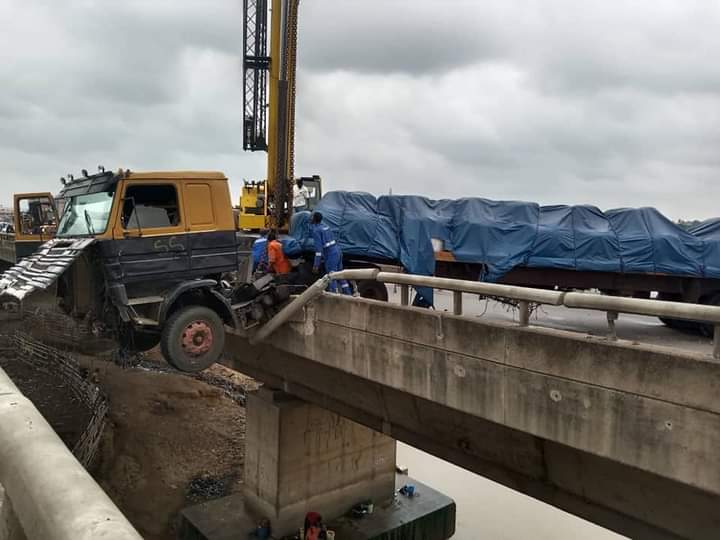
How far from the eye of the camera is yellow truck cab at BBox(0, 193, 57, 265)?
15.4 metres

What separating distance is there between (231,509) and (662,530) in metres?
9.92

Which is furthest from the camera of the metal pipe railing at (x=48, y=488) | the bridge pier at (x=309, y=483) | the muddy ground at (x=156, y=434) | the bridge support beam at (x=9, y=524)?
the muddy ground at (x=156, y=434)

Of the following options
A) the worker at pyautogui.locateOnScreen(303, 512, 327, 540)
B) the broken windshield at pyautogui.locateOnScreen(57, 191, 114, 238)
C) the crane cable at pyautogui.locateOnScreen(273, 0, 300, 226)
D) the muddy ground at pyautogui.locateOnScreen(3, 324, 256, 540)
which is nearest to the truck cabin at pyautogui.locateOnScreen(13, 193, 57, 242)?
the muddy ground at pyautogui.locateOnScreen(3, 324, 256, 540)

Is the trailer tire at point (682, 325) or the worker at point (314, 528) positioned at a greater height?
the trailer tire at point (682, 325)

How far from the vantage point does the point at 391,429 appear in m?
7.56

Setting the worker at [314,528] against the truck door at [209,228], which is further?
the worker at [314,528]

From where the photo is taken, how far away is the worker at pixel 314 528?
425 inches

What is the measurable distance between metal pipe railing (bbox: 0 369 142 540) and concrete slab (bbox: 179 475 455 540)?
435 inches

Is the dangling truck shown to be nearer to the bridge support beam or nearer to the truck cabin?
the bridge support beam

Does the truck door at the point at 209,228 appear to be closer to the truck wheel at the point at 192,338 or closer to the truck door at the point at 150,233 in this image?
the truck door at the point at 150,233

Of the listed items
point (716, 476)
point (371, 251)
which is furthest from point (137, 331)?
point (716, 476)

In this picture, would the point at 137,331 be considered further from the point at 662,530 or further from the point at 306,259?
the point at 662,530

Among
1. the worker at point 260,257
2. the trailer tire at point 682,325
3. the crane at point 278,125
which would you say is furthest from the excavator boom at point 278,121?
the trailer tire at point 682,325

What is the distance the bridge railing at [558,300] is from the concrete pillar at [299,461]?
4.37 m
